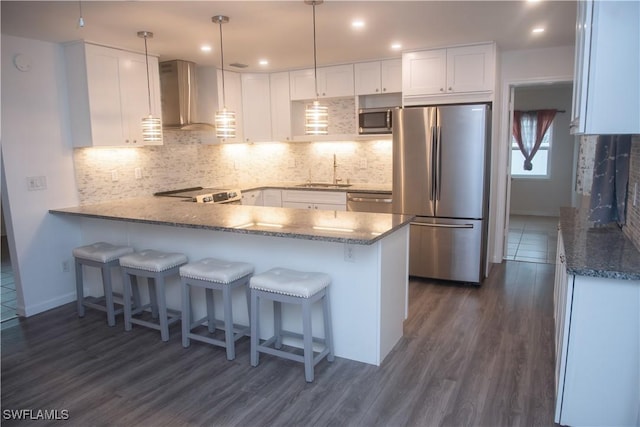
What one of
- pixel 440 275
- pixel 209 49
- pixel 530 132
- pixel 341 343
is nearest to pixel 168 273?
pixel 341 343

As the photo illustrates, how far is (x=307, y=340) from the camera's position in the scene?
106 inches

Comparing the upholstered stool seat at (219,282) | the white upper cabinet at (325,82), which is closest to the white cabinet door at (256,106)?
the white upper cabinet at (325,82)

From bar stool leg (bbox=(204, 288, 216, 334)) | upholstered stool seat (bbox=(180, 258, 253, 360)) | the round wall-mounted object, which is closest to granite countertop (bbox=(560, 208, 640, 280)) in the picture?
upholstered stool seat (bbox=(180, 258, 253, 360))

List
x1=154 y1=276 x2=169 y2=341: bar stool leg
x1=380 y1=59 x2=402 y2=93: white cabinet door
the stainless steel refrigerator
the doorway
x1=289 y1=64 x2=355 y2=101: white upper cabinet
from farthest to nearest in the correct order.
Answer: the doorway → x1=289 y1=64 x2=355 y2=101: white upper cabinet → x1=380 y1=59 x2=402 y2=93: white cabinet door → the stainless steel refrigerator → x1=154 y1=276 x2=169 y2=341: bar stool leg

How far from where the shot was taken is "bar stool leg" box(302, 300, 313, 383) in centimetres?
266

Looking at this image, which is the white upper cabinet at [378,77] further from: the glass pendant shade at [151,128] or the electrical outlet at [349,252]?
the electrical outlet at [349,252]

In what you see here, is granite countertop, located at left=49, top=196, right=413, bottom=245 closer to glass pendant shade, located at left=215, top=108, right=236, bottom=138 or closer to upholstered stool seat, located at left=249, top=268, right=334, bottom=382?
upholstered stool seat, located at left=249, top=268, right=334, bottom=382

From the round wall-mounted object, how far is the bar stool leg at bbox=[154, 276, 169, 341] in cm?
227

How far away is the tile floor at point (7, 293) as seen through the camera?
158 inches

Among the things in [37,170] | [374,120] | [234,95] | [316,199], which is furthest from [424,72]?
[37,170]

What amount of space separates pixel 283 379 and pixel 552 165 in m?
7.91

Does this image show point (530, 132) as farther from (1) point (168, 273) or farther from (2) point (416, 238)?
(1) point (168, 273)

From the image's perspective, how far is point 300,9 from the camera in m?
3.20

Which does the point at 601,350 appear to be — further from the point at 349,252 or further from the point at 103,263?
the point at 103,263
